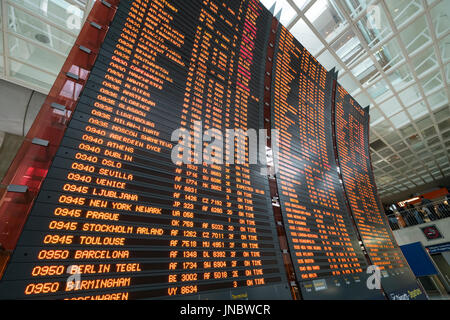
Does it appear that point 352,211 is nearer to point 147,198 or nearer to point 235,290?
point 235,290

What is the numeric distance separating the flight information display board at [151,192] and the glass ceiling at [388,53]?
570cm

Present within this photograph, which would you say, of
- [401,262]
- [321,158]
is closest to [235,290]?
[321,158]

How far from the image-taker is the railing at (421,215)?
15703mm

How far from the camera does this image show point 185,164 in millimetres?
2768

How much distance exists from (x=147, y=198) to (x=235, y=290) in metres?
1.49

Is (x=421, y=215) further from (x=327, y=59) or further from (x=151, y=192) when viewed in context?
(x=151, y=192)

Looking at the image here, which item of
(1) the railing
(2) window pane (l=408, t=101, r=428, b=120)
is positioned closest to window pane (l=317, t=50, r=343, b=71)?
(2) window pane (l=408, t=101, r=428, b=120)

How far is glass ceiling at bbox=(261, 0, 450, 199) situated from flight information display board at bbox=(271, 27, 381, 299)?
128 inches

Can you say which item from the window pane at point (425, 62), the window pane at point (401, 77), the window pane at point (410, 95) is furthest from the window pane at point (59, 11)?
the window pane at point (410, 95)

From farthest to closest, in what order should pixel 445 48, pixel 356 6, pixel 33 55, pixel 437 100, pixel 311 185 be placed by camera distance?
pixel 437 100
pixel 445 48
pixel 356 6
pixel 33 55
pixel 311 185

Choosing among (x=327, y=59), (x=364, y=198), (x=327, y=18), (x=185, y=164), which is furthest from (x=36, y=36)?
(x=364, y=198)

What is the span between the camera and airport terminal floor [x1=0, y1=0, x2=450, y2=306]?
179cm

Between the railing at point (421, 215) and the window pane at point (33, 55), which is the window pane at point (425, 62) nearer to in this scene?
the railing at point (421, 215)

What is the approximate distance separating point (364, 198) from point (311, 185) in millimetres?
3131
